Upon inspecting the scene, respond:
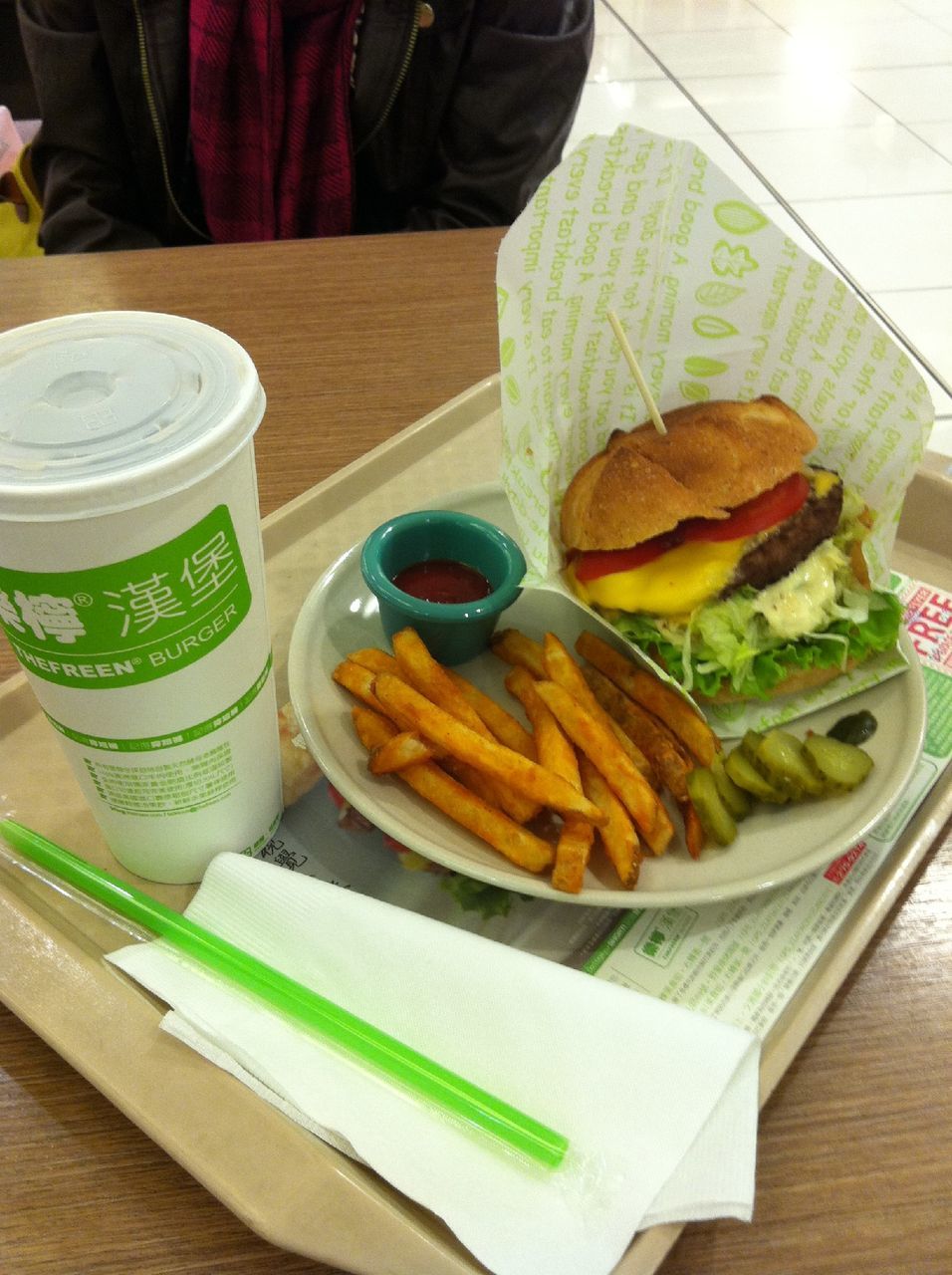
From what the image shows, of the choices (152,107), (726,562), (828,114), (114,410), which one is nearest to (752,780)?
(726,562)

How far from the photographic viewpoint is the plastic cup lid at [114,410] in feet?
2.09

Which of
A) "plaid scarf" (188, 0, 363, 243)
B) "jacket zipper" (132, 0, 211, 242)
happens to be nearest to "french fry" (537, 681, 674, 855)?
"plaid scarf" (188, 0, 363, 243)

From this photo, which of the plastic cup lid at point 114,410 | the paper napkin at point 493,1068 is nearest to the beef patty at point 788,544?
the paper napkin at point 493,1068

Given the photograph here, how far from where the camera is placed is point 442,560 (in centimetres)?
132

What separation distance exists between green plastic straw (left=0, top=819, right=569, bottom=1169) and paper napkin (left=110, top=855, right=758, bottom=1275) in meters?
0.01

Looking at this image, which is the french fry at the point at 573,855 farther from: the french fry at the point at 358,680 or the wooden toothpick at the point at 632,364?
the wooden toothpick at the point at 632,364

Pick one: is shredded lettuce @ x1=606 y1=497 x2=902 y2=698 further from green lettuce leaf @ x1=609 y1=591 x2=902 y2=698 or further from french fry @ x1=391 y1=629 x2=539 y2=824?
french fry @ x1=391 y1=629 x2=539 y2=824

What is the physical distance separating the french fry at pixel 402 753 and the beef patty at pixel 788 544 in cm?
48

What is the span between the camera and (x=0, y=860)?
948 millimetres

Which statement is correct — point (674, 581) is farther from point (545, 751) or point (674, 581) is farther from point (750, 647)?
point (545, 751)

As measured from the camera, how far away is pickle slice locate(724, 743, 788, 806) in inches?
40.7

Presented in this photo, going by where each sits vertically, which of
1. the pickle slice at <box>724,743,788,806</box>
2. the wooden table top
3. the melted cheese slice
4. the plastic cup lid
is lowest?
the wooden table top

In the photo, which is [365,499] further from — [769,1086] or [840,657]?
[769,1086]

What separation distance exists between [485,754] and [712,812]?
250 mm
